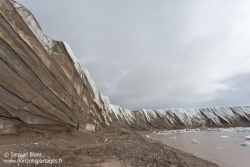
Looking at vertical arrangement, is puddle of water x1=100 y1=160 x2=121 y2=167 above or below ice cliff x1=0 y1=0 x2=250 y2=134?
below

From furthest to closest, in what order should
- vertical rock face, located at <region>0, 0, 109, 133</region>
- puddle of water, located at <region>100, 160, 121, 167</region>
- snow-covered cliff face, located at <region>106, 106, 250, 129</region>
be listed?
1. snow-covered cliff face, located at <region>106, 106, 250, 129</region>
2. vertical rock face, located at <region>0, 0, 109, 133</region>
3. puddle of water, located at <region>100, 160, 121, 167</region>

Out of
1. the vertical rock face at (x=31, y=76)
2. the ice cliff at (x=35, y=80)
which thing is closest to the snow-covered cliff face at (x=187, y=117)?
the ice cliff at (x=35, y=80)

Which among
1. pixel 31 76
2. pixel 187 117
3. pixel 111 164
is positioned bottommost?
pixel 111 164

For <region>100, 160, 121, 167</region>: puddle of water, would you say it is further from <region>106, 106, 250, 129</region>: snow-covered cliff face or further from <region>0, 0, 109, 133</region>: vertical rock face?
<region>106, 106, 250, 129</region>: snow-covered cliff face

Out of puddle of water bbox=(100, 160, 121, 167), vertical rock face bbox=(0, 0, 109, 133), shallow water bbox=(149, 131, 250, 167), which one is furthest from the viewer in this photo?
shallow water bbox=(149, 131, 250, 167)

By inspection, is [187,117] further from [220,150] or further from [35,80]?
[35,80]

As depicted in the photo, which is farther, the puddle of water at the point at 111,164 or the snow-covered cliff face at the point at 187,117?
the snow-covered cliff face at the point at 187,117

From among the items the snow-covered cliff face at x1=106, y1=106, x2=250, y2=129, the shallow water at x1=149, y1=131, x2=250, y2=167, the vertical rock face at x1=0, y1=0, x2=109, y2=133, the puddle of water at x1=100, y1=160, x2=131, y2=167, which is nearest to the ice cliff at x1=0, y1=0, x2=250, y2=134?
the vertical rock face at x1=0, y1=0, x2=109, y2=133

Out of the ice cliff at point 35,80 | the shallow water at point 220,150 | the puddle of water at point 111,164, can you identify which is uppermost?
the ice cliff at point 35,80

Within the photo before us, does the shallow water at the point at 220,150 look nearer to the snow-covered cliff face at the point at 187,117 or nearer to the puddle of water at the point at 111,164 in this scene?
the puddle of water at the point at 111,164

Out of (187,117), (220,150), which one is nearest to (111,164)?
(220,150)

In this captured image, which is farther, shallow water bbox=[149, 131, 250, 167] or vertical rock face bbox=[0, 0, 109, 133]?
shallow water bbox=[149, 131, 250, 167]

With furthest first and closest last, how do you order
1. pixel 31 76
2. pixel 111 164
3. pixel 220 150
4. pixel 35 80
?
pixel 220 150 → pixel 35 80 → pixel 31 76 → pixel 111 164

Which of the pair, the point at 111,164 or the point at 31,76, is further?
the point at 31,76
